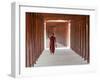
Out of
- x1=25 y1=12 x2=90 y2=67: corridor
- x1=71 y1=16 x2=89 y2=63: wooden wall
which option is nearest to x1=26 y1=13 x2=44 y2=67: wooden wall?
x1=25 y1=12 x2=90 y2=67: corridor

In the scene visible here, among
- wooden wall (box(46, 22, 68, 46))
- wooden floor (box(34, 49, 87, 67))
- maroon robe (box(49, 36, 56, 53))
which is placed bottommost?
wooden floor (box(34, 49, 87, 67))

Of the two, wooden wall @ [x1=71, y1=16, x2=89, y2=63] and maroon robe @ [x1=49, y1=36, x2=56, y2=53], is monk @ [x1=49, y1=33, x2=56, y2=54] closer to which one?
maroon robe @ [x1=49, y1=36, x2=56, y2=53]

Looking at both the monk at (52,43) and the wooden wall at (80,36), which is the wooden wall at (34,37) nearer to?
the monk at (52,43)

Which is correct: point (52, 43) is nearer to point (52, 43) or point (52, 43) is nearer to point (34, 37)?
point (52, 43)

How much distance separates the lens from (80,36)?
2.25 meters

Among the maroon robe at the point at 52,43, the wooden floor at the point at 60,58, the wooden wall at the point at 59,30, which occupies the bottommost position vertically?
the wooden floor at the point at 60,58

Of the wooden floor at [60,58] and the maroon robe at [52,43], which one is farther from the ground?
the maroon robe at [52,43]

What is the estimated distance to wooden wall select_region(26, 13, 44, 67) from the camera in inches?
79.9

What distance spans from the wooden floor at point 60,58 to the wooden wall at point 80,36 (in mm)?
46

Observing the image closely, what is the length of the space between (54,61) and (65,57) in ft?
0.36

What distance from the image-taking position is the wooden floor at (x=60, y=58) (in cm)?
212

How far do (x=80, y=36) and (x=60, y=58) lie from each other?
0.25 meters

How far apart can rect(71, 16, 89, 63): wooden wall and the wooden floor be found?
5cm

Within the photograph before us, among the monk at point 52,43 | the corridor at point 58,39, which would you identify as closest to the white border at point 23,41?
the corridor at point 58,39
